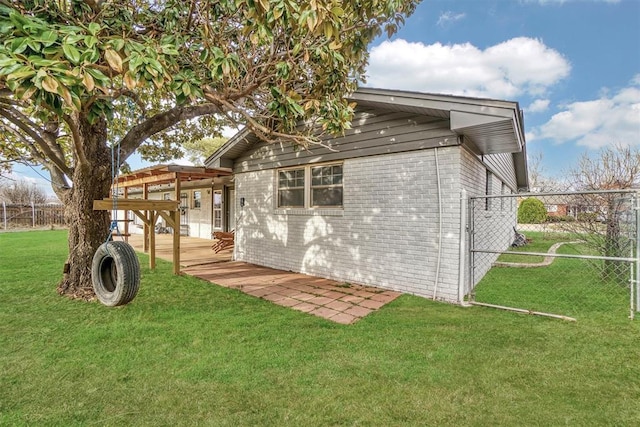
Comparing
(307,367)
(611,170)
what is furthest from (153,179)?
(611,170)

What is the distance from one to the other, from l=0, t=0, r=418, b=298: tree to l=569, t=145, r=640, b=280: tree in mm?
4946

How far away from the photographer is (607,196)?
6191mm

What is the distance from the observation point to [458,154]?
495 centimetres

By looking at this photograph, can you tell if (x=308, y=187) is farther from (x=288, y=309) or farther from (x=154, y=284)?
(x=154, y=284)

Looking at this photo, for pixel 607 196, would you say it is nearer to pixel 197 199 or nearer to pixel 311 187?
pixel 311 187

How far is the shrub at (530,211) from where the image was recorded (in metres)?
A: 17.4

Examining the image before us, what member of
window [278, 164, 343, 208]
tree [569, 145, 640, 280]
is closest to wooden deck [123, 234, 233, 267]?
window [278, 164, 343, 208]

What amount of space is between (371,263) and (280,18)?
4284 mm

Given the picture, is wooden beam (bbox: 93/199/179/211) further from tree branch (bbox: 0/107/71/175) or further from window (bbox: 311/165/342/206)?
window (bbox: 311/165/342/206)

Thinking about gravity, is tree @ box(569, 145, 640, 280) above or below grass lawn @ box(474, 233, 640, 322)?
above

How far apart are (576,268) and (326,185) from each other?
6.08 m

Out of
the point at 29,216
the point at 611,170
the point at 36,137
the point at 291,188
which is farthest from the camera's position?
the point at 29,216

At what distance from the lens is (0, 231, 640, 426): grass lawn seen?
7.49 feet

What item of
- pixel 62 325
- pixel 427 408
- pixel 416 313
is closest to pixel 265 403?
pixel 427 408
